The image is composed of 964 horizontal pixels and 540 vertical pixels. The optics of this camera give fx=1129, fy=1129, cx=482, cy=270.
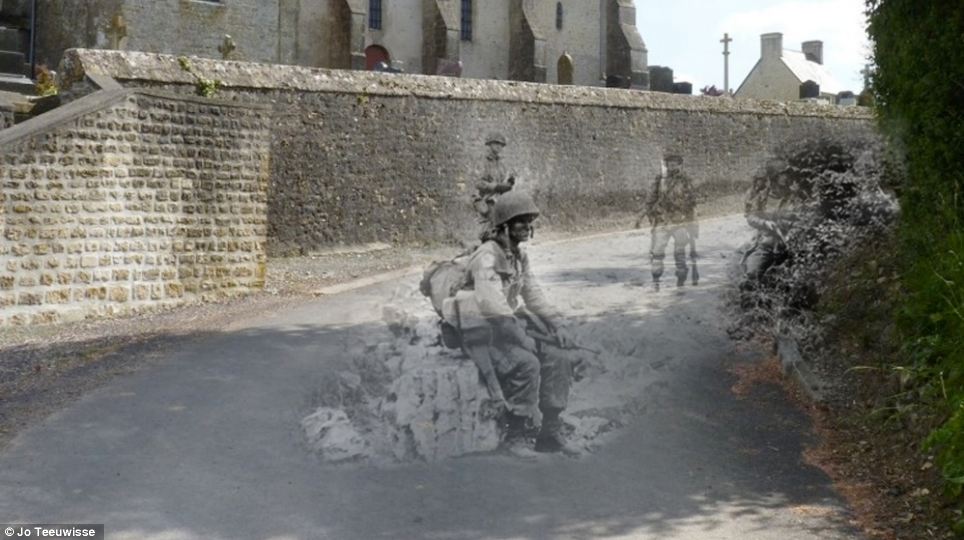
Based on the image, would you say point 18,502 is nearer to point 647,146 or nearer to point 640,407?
point 640,407

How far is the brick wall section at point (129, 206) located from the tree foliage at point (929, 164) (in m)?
8.43

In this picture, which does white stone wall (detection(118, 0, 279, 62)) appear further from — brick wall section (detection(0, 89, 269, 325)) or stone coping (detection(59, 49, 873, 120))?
brick wall section (detection(0, 89, 269, 325))

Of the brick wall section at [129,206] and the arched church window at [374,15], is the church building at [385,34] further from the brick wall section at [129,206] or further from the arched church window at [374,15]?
the brick wall section at [129,206]

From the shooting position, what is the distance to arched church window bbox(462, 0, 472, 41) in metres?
37.3

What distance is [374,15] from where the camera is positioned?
34938 mm

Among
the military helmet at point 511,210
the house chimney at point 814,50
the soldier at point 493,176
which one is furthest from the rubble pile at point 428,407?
the house chimney at point 814,50

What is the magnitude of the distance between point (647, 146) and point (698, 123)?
1.76m

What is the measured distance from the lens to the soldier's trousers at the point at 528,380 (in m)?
8.08

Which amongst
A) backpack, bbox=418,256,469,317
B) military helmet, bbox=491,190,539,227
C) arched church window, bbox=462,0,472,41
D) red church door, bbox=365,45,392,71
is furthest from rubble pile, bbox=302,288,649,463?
arched church window, bbox=462,0,472,41

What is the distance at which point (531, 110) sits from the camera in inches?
887

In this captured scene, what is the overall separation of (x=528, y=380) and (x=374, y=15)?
28.3 meters

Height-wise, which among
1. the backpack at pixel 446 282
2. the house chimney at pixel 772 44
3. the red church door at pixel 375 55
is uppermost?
the house chimney at pixel 772 44

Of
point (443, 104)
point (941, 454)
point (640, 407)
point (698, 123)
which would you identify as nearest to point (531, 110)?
point (443, 104)

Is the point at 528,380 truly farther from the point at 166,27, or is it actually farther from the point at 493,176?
the point at 166,27
